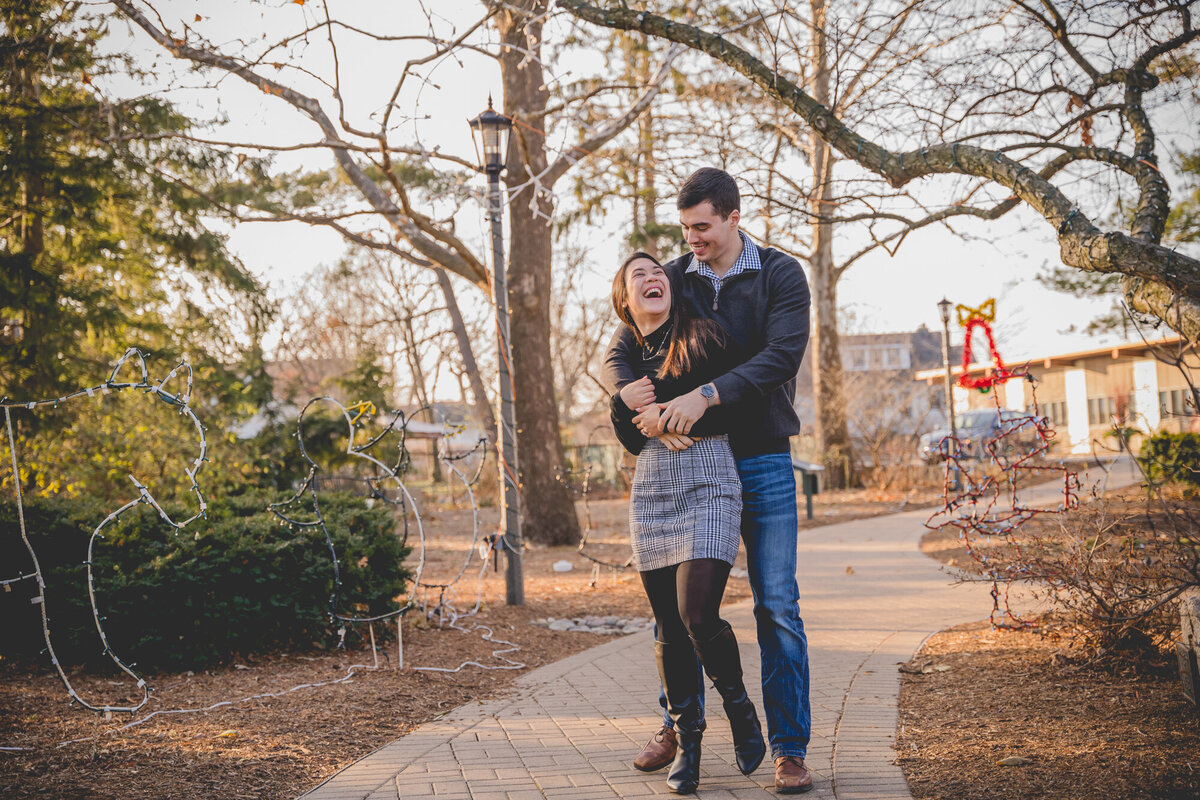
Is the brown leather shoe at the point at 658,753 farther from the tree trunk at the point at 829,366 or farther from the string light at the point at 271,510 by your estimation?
the tree trunk at the point at 829,366

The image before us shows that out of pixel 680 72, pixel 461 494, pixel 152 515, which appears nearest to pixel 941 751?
pixel 152 515

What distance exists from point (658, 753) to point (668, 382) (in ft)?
4.54

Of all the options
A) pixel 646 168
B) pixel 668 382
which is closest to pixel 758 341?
pixel 668 382

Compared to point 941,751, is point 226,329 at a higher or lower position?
higher

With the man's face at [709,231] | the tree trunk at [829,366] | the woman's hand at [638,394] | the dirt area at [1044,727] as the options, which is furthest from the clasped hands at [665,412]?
the tree trunk at [829,366]

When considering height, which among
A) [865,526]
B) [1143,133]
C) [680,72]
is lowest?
[865,526]

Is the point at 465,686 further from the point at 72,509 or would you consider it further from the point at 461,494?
the point at 461,494

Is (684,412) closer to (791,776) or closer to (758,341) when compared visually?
(758,341)

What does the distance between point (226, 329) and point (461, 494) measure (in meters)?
7.48

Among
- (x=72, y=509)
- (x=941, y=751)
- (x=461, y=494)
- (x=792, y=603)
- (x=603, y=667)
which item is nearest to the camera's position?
(x=792, y=603)

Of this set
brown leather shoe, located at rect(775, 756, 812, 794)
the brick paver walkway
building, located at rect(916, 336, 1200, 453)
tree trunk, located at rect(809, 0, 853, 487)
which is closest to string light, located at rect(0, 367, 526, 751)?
the brick paver walkway

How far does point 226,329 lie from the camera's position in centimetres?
1739

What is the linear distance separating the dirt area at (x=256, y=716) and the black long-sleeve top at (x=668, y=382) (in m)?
1.80

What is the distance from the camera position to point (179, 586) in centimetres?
515
